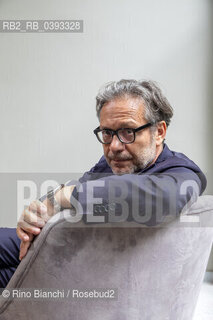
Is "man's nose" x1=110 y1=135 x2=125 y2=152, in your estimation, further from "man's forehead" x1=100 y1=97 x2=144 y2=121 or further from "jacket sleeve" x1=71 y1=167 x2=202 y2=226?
"jacket sleeve" x1=71 y1=167 x2=202 y2=226

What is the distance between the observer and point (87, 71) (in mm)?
2852

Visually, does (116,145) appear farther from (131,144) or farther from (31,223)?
(31,223)

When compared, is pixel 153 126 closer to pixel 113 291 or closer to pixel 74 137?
pixel 113 291

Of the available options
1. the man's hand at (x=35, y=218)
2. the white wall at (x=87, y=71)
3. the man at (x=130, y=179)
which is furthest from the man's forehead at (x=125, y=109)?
the white wall at (x=87, y=71)

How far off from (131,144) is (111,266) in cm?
56

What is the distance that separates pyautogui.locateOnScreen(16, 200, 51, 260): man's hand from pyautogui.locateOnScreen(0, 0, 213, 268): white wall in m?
1.98

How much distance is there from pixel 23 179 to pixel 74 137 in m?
0.53

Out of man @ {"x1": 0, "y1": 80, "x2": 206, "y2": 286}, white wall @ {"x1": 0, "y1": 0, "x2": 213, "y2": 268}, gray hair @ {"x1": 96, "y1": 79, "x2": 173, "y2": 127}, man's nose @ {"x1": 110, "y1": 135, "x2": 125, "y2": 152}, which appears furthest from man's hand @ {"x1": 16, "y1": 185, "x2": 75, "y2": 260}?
white wall @ {"x1": 0, "y1": 0, "x2": 213, "y2": 268}

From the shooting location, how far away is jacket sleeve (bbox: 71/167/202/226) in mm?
770

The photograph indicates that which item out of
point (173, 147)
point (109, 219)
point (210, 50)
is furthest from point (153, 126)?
point (210, 50)

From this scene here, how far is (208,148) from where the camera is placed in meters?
2.75

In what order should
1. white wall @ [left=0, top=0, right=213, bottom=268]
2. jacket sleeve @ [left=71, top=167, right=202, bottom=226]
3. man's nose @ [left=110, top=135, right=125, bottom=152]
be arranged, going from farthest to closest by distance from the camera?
white wall @ [left=0, top=0, right=213, bottom=268] → man's nose @ [left=110, top=135, right=125, bottom=152] → jacket sleeve @ [left=71, top=167, right=202, bottom=226]

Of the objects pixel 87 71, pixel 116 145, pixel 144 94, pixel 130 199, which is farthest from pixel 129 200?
pixel 87 71

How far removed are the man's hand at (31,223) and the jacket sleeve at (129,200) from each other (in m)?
0.08
